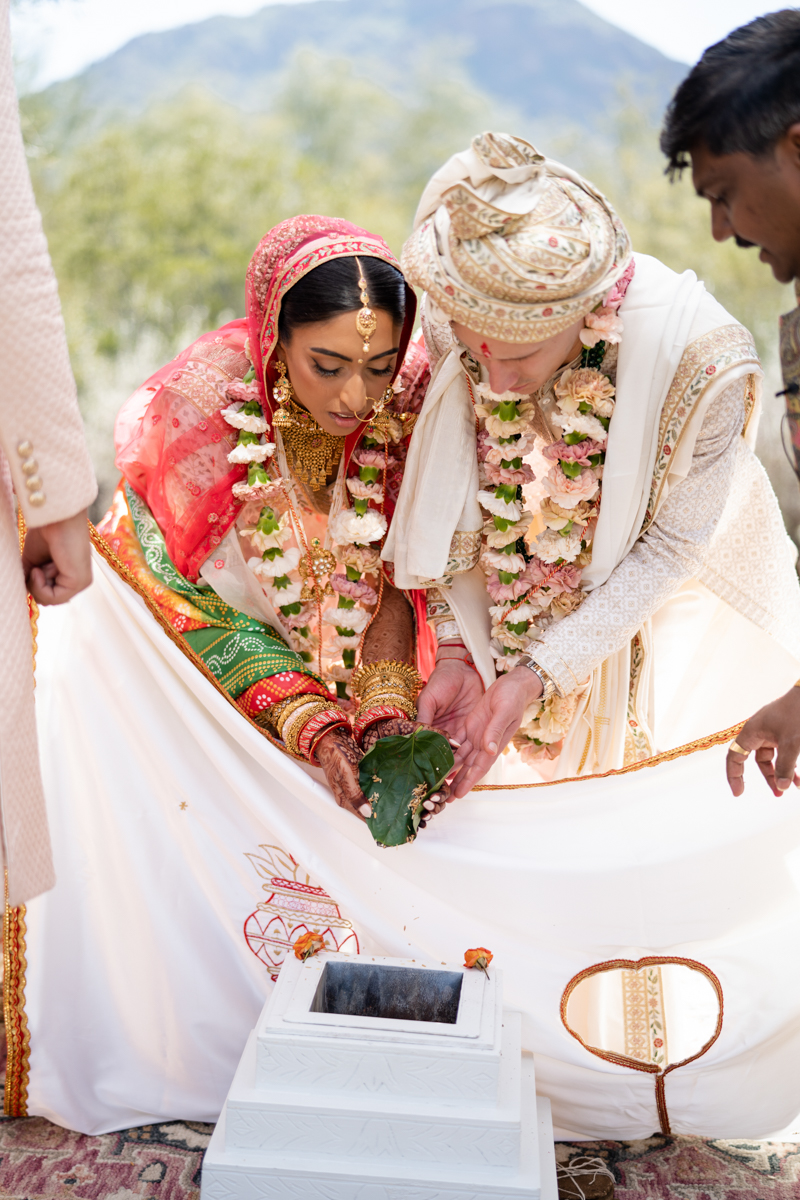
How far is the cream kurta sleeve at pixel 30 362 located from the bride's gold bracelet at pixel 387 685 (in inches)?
39.2

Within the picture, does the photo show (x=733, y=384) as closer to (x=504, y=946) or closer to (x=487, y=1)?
(x=504, y=946)

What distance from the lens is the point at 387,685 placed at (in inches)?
92.1

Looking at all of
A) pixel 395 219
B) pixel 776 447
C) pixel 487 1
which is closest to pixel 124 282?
pixel 395 219

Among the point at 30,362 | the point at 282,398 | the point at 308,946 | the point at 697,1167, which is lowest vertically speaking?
the point at 697,1167

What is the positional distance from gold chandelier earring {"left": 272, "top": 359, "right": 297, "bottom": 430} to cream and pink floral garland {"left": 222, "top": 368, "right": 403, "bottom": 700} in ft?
0.12

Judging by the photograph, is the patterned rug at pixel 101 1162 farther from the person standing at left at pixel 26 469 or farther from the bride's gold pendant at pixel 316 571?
the bride's gold pendant at pixel 316 571

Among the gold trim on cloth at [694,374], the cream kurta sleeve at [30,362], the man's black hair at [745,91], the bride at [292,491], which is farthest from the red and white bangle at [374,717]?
the man's black hair at [745,91]

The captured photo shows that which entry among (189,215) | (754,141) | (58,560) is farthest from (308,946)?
(189,215)

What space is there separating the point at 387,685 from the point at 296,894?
1.57 ft

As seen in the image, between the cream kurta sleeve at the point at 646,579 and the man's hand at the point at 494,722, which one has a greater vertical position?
the cream kurta sleeve at the point at 646,579

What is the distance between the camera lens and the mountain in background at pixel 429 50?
123 ft

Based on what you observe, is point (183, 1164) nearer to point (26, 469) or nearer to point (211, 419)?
point (26, 469)

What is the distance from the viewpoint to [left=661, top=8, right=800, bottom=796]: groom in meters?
1.50

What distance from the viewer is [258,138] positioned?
24.0 metres
